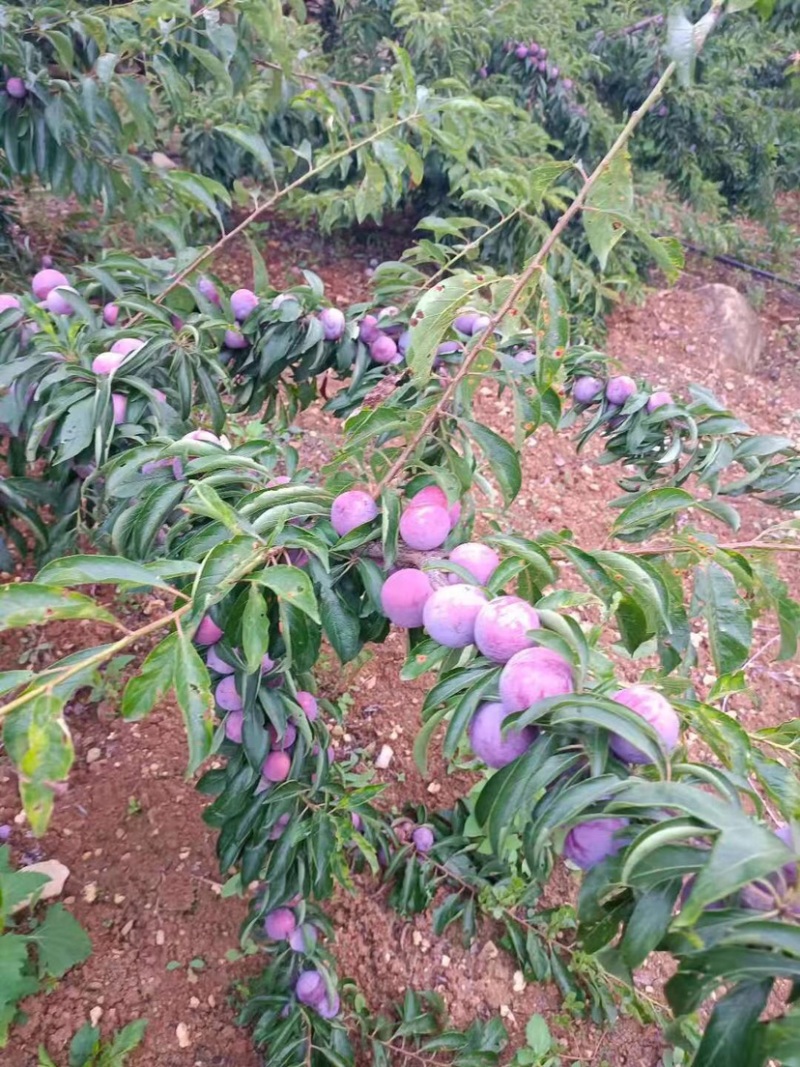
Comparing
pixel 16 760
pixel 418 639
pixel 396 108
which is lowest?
pixel 418 639

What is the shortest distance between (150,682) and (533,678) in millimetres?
344

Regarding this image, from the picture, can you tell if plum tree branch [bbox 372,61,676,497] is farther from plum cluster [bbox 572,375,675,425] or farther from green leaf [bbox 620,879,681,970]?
plum cluster [bbox 572,375,675,425]

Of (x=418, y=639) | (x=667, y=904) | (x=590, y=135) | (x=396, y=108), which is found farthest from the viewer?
(x=590, y=135)

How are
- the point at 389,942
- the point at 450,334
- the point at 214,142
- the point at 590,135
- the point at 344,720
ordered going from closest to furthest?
1. the point at 450,334
2. the point at 389,942
3. the point at 344,720
4. the point at 214,142
5. the point at 590,135

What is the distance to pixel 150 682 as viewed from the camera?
0.66m

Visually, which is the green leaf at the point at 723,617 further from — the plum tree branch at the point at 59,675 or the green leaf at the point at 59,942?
the green leaf at the point at 59,942

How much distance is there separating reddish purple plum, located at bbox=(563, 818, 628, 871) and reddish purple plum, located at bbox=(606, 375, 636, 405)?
1118 millimetres

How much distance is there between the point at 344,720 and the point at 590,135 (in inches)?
144

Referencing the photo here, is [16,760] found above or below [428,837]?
above

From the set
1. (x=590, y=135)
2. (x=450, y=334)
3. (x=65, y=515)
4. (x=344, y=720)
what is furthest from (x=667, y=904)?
(x=590, y=135)

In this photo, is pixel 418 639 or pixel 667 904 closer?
pixel 667 904

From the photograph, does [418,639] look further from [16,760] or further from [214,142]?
[214,142]

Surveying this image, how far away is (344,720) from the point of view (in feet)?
7.20

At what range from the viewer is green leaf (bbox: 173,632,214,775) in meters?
0.65
